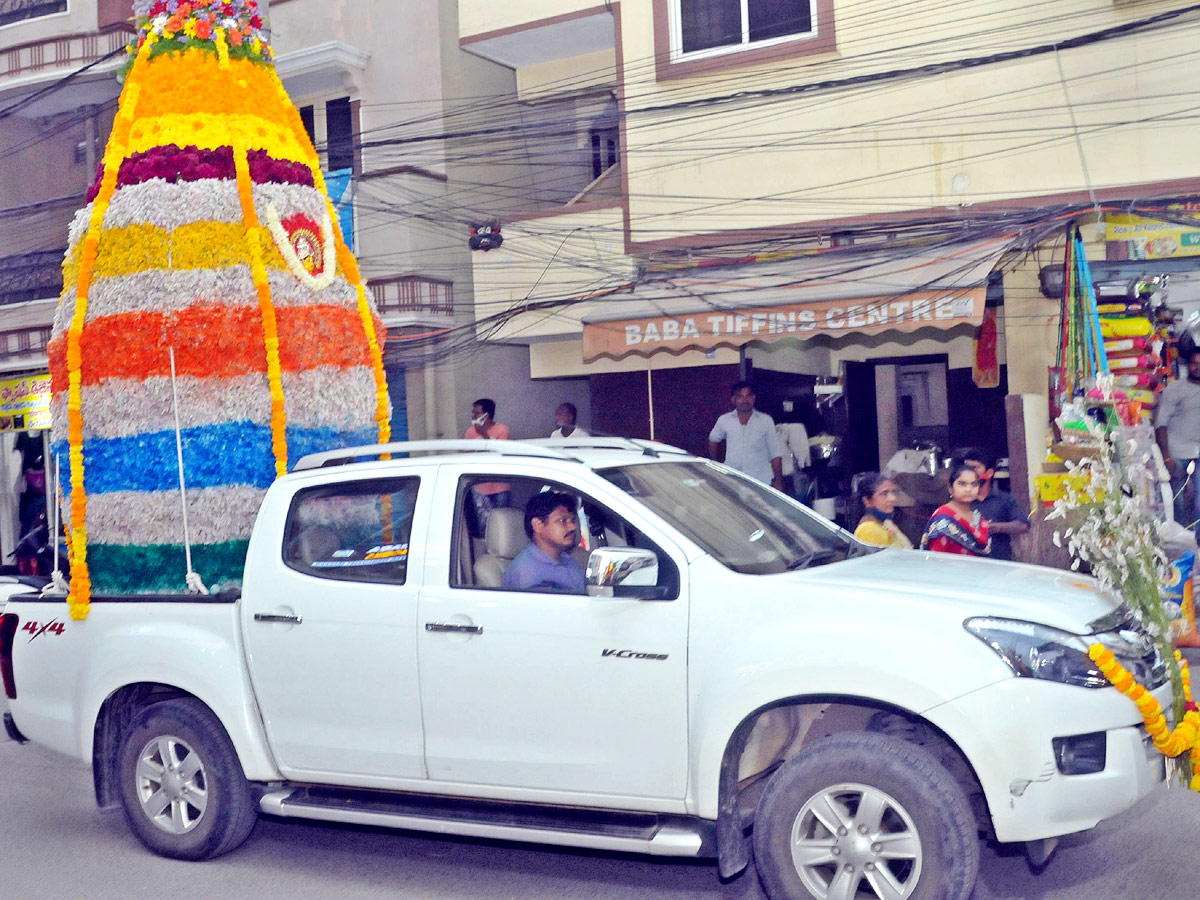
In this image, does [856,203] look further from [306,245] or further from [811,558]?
[811,558]

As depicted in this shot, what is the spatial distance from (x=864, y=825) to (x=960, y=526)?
3.31 meters

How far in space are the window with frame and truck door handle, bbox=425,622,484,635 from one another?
964 centimetres

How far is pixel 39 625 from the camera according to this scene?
5926mm

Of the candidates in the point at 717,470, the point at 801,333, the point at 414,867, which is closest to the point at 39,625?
the point at 414,867

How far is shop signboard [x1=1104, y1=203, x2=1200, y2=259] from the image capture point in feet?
35.4

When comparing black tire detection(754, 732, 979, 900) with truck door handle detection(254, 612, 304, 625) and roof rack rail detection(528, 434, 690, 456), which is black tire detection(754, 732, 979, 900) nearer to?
roof rack rail detection(528, 434, 690, 456)

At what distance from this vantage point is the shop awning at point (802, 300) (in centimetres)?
1079

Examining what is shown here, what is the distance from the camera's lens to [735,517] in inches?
199

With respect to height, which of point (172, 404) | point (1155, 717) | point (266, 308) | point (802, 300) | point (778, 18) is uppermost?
point (778, 18)

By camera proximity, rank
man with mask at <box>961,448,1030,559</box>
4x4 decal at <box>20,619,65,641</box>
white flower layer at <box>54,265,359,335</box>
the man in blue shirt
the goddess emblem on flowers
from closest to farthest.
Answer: the man in blue shirt < 4x4 decal at <box>20,619,65,641</box> < white flower layer at <box>54,265,359,335</box> < the goddess emblem on flowers < man with mask at <box>961,448,1030,559</box>

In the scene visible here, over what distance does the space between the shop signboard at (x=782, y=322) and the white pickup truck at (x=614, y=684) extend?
5787 millimetres

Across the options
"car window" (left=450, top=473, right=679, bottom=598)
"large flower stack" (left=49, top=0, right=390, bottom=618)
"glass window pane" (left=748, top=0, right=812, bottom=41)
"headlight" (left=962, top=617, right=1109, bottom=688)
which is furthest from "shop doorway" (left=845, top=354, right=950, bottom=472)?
"headlight" (left=962, top=617, right=1109, bottom=688)

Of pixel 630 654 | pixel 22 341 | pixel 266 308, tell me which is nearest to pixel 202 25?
pixel 266 308

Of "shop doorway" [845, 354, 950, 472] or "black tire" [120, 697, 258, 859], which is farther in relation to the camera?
"shop doorway" [845, 354, 950, 472]
